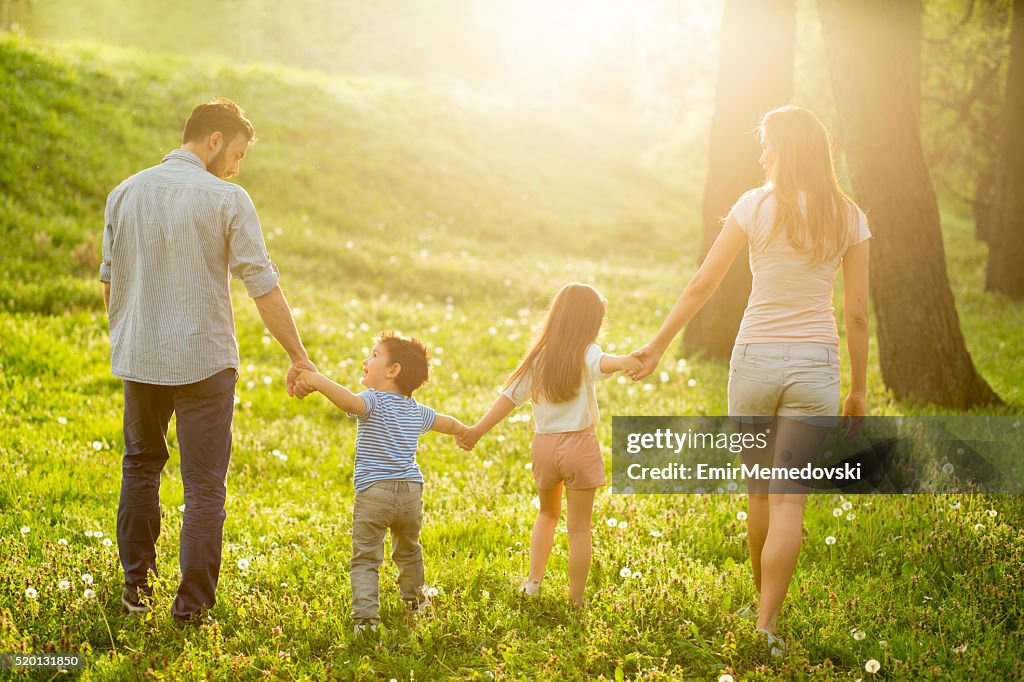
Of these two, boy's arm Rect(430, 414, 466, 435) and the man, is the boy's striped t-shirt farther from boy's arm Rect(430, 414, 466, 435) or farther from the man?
the man

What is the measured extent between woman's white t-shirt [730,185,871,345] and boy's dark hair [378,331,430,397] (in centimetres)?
177

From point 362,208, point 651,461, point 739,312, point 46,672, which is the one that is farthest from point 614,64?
point 46,672

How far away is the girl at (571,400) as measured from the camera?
486 cm

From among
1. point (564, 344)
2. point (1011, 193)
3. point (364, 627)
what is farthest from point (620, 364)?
point (1011, 193)

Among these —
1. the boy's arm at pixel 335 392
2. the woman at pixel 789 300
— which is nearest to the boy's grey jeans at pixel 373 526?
the boy's arm at pixel 335 392

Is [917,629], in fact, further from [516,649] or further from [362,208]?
[362,208]

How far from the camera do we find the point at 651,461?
26.0ft

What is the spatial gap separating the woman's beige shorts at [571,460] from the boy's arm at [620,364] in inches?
15.5

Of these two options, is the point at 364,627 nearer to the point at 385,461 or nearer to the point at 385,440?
the point at 385,461

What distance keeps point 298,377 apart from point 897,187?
699 cm

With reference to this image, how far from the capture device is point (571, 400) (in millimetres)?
4906

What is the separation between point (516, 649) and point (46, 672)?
235 centimetres

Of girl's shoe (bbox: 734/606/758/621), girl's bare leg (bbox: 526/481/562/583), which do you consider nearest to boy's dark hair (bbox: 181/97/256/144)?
girl's bare leg (bbox: 526/481/562/583)

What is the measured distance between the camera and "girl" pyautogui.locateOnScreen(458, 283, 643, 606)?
4859mm
